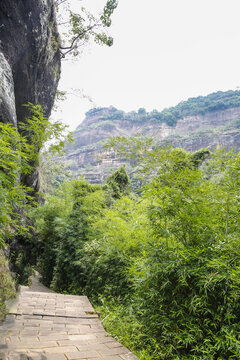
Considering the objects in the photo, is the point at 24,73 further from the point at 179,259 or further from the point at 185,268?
the point at 185,268

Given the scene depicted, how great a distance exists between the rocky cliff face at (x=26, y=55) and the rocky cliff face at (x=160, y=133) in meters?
25.8

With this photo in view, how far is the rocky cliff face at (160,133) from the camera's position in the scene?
1662 inches

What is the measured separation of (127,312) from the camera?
310 cm

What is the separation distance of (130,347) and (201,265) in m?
1.29

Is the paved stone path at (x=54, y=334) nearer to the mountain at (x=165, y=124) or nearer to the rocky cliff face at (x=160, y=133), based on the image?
the rocky cliff face at (x=160, y=133)

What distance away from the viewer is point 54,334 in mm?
2373

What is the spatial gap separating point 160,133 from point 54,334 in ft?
196

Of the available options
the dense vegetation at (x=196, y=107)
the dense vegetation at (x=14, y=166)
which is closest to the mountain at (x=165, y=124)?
the dense vegetation at (x=196, y=107)

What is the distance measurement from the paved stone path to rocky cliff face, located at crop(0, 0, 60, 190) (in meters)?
3.29

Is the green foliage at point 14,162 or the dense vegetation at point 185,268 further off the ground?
the green foliage at point 14,162

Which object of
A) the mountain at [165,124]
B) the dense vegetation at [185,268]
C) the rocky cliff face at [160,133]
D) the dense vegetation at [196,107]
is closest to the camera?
the dense vegetation at [185,268]

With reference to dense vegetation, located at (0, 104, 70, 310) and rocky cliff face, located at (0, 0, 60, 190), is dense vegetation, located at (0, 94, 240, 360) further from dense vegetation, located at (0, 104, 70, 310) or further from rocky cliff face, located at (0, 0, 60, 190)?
rocky cliff face, located at (0, 0, 60, 190)

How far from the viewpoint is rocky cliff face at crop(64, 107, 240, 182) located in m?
42.2

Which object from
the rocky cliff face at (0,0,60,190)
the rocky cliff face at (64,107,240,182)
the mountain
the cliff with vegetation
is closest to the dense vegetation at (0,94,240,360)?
the cliff with vegetation
